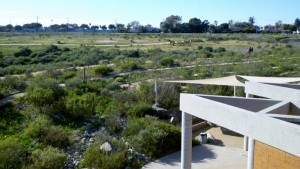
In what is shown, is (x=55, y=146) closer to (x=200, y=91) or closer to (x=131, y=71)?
(x=200, y=91)

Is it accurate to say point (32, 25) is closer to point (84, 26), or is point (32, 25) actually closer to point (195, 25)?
point (84, 26)

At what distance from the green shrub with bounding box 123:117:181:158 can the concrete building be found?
4093mm

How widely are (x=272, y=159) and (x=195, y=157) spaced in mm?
4738

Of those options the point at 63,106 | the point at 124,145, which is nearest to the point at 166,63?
the point at 63,106

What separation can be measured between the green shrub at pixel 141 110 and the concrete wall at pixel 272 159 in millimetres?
9398

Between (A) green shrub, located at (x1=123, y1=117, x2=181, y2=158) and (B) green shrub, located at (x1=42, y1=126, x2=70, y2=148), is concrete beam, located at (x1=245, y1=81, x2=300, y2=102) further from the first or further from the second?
(B) green shrub, located at (x1=42, y1=126, x2=70, y2=148)

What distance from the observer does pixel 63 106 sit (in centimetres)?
1844

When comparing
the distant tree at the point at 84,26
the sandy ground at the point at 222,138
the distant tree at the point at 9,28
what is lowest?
the sandy ground at the point at 222,138

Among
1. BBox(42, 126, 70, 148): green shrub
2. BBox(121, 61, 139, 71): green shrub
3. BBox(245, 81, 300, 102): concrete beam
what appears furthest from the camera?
BBox(121, 61, 139, 71): green shrub

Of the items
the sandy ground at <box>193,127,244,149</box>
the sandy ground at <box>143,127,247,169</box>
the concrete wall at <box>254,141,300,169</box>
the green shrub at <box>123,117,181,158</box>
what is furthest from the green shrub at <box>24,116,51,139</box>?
the concrete wall at <box>254,141,300,169</box>

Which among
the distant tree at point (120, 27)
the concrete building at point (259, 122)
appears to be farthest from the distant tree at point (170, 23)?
the concrete building at point (259, 122)

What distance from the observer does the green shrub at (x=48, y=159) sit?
12.6 metres

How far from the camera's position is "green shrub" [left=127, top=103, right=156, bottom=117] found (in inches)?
730

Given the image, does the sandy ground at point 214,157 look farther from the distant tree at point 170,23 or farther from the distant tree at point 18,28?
the distant tree at point 18,28
